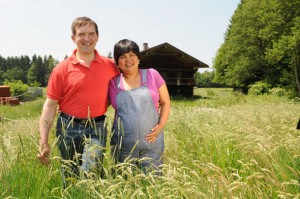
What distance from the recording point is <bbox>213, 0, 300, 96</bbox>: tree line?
25.5 metres

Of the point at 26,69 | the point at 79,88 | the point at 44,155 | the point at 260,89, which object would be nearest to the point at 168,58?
the point at 260,89

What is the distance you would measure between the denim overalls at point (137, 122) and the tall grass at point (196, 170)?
0.68ft

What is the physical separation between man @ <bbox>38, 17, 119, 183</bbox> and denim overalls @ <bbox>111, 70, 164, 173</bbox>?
22 centimetres

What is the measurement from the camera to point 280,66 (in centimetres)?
3055

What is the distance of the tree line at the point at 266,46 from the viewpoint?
25531 millimetres

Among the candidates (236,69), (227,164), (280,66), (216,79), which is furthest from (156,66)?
(227,164)

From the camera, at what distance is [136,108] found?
294 centimetres

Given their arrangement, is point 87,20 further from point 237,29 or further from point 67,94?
point 237,29

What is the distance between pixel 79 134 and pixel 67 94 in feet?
1.32

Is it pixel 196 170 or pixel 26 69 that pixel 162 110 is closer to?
pixel 196 170

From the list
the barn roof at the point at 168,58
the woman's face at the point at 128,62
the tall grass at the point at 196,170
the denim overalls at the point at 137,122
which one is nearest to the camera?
the tall grass at the point at 196,170

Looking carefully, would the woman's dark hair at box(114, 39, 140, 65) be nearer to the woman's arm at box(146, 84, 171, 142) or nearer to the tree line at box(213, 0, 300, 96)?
the woman's arm at box(146, 84, 171, 142)

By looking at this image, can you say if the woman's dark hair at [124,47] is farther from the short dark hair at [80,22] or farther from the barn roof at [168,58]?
the barn roof at [168,58]

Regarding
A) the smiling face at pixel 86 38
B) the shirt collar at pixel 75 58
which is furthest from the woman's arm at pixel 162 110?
the smiling face at pixel 86 38
